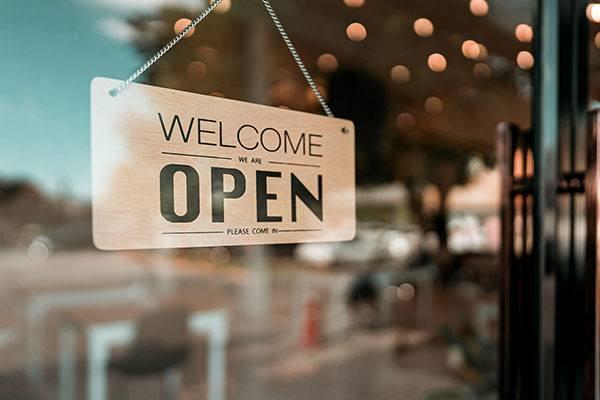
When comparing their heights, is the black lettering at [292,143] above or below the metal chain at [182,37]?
below

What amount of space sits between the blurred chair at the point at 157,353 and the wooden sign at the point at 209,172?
215 cm

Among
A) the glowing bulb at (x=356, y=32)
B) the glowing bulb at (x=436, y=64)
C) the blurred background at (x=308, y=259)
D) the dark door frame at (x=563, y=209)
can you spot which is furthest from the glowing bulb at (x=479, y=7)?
the glowing bulb at (x=436, y=64)

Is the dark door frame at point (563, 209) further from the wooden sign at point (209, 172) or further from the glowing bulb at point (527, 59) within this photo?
the wooden sign at point (209, 172)

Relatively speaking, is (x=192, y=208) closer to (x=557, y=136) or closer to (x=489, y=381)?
(x=557, y=136)

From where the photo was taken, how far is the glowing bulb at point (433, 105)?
4.50m

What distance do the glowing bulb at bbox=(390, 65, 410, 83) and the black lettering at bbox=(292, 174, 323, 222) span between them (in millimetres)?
3464

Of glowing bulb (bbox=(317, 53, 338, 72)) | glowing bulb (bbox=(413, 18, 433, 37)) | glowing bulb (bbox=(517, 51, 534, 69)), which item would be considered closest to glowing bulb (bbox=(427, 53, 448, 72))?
glowing bulb (bbox=(413, 18, 433, 37))

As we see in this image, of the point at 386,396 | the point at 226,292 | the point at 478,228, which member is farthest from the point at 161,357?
the point at 478,228

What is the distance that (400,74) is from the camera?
4.12 metres

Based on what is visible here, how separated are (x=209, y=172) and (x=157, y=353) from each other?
7.82 ft

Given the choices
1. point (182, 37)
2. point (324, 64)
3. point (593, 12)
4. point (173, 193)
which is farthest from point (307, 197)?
point (324, 64)

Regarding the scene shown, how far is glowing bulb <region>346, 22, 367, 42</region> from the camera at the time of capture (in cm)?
268

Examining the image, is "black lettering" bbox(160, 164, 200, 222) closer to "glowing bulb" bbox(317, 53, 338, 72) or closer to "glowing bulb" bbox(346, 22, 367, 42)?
"glowing bulb" bbox(317, 53, 338, 72)

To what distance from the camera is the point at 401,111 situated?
15.3 feet
